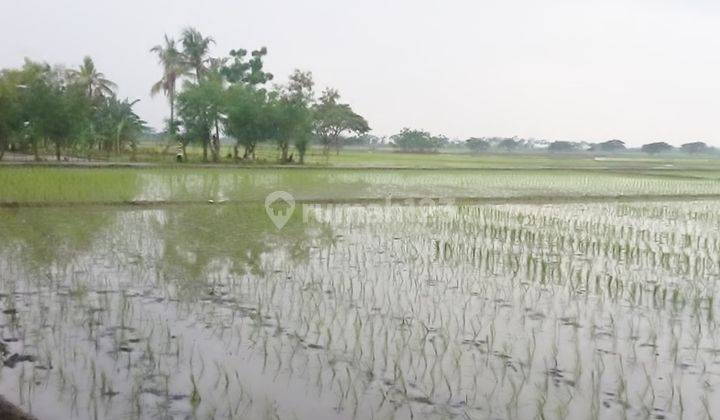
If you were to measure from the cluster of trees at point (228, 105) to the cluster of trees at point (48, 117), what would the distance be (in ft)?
9.00

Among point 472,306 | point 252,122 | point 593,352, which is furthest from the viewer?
point 252,122

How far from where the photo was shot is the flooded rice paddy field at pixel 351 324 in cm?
332

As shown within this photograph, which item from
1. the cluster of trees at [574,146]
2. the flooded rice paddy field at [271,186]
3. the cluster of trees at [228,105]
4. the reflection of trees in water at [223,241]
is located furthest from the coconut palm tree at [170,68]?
the cluster of trees at [574,146]

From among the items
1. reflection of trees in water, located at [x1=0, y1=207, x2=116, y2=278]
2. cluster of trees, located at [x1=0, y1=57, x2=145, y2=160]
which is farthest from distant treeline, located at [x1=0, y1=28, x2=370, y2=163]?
reflection of trees in water, located at [x1=0, y1=207, x2=116, y2=278]

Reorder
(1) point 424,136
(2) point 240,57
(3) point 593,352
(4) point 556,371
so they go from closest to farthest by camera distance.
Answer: (4) point 556,371, (3) point 593,352, (2) point 240,57, (1) point 424,136

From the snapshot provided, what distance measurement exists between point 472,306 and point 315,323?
1.32 metres

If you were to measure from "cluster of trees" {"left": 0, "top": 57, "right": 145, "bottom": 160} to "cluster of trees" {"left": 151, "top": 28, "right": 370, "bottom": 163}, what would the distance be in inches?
108

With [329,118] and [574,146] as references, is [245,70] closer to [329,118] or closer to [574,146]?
[329,118]

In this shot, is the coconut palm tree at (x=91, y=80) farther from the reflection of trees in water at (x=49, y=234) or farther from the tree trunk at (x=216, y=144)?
the reflection of trees in water at (x=49, y=234)

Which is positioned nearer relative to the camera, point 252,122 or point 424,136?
point 252,122

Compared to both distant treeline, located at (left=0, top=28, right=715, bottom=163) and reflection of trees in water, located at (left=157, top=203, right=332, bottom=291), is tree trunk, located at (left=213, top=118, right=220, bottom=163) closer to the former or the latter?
distant treeline, located at (left=0, top=28, right=715, bottom=163)

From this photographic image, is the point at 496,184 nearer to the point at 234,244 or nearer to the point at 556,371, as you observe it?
the point at 234,244

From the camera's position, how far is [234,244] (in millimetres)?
7918

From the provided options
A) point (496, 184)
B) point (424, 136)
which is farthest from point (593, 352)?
point (424, 136)
